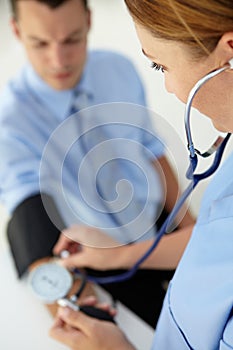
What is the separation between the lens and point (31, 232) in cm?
131

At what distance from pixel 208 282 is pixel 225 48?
1.02ft

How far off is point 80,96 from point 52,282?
21.0 inches

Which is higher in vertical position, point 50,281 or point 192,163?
point 192,163

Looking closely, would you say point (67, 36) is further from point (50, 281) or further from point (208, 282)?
point (208, 282)

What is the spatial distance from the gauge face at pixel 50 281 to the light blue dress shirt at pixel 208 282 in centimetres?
35

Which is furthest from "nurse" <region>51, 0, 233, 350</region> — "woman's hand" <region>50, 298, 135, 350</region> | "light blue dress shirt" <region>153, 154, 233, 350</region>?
"woman's hand" <region>50, 298, 135, 350</region>

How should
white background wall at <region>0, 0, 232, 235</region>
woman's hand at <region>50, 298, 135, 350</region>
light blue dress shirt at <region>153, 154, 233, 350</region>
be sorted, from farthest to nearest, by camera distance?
white background wall at <region>0, 0, 232, 235</region>, woman's hand at <region>50, 298, 135, 350</region>, light blue dress shirt at <region>153, 154, 233, 350</region>

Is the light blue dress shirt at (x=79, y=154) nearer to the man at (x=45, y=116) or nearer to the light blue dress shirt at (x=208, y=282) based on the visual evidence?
the man at (x=45, y=116)

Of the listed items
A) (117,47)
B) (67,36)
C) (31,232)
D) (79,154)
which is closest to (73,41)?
(67,36)

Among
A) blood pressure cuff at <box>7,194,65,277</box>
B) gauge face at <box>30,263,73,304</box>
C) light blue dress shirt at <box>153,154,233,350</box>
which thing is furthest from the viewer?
blood pressure cuff at <box>7,194,65,277</box>

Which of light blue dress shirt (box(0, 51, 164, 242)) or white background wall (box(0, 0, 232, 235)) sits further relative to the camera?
white background wall (box(0, 0, 232, 235))

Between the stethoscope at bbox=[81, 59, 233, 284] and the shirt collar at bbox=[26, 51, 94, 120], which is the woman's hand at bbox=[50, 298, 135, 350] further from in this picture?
the shirt collar at bbox=[26, 51, 94, 120]

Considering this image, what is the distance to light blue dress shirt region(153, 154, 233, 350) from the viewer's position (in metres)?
0.74

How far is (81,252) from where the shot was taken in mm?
1286
